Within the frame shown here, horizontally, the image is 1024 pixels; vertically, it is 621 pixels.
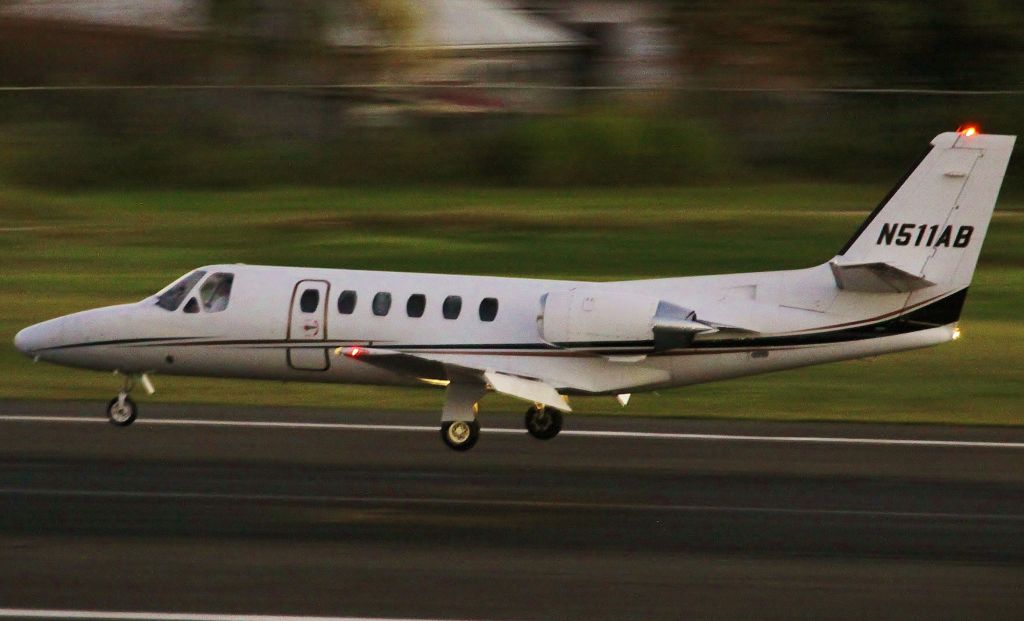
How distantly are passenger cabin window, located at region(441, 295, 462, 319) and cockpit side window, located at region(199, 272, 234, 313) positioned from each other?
2.59 meters

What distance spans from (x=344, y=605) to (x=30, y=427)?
→ 8040 millimetres

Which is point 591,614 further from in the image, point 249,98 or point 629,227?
point 249,98

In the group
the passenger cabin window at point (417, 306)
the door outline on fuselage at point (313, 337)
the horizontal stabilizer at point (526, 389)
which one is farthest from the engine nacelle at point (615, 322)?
the door outline on fuselage at point (313, 337)

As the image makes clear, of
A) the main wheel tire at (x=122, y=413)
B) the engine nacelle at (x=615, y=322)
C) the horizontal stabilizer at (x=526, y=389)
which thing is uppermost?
the engine nacelle at (x=615, y=322)

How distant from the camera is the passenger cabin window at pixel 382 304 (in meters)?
17.7

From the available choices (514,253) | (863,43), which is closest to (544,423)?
(514,253)

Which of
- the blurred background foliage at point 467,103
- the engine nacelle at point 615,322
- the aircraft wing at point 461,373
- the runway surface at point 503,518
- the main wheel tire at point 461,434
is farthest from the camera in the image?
the blurred background foliage at point 467,103

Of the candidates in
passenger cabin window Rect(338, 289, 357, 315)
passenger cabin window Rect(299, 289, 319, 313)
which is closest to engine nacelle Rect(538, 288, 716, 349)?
passenger cabin window Rect(338, 289, 357, 315)

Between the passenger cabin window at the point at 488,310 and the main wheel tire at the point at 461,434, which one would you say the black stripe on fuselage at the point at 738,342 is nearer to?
the passenger cabin window at the point at 488,310

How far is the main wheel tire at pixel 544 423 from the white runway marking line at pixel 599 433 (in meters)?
0.33

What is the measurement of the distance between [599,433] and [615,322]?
6.49 feet

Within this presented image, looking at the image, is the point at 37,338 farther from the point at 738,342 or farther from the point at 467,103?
the point at 467,103

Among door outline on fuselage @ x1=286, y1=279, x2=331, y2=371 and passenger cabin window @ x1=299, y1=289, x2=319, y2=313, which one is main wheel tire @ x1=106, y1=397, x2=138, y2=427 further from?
passenger cabin window @ x1=299, y1=289, x2=319, y2=313

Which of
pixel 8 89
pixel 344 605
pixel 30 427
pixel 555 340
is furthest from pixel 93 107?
pixel 344 605
